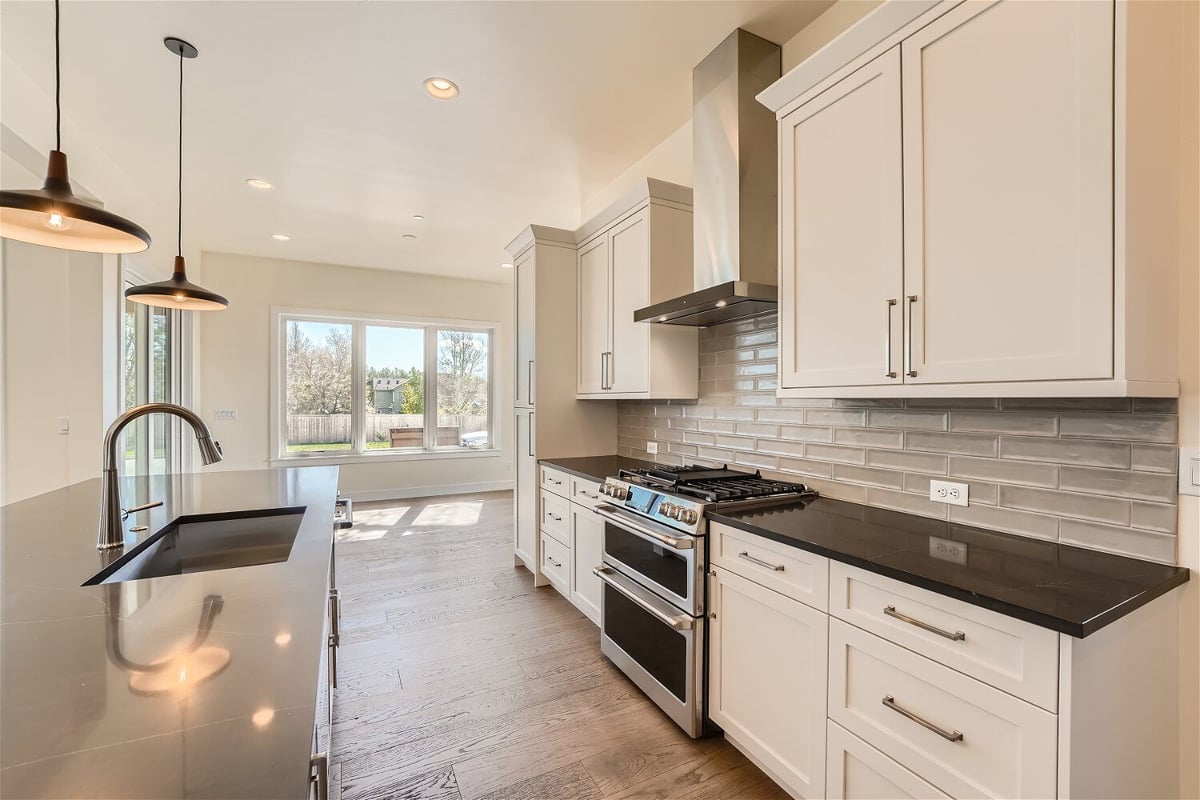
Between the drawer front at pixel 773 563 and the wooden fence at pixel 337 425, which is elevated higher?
the wooden fence at pixel 337 425

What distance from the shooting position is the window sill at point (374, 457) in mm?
5930

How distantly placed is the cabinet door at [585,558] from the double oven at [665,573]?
24 cm

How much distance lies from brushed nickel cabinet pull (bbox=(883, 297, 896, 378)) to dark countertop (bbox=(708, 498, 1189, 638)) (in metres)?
0.51

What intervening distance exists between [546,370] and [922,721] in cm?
272

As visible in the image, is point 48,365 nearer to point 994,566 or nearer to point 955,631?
point 955,631

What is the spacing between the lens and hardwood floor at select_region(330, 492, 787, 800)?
1.75m

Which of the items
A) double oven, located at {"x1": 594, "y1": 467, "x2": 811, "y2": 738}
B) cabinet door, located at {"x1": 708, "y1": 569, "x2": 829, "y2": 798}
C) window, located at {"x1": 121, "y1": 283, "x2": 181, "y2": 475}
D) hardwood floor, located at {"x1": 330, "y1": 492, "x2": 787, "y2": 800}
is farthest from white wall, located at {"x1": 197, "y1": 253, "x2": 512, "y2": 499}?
cabinet door, located at {"x1": 708, "y1": 569, "x2": 829, "y2": 798}

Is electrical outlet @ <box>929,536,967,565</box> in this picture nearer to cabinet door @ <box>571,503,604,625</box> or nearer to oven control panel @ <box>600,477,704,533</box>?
oven control panel @ <box>600,477,704,533</box>

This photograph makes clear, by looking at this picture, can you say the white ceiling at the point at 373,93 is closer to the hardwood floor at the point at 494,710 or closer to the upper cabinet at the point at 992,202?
the upper cabinet at the point at 992,202

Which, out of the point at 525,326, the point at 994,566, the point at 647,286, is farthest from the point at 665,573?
the point at 525,326

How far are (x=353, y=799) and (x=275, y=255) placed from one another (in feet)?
18.9

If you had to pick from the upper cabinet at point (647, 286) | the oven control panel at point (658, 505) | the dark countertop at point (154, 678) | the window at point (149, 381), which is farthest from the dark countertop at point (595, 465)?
the window at point (149, 381)

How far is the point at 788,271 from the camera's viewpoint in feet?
6.19

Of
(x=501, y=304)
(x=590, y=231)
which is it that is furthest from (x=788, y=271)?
(x=501, y=304)
